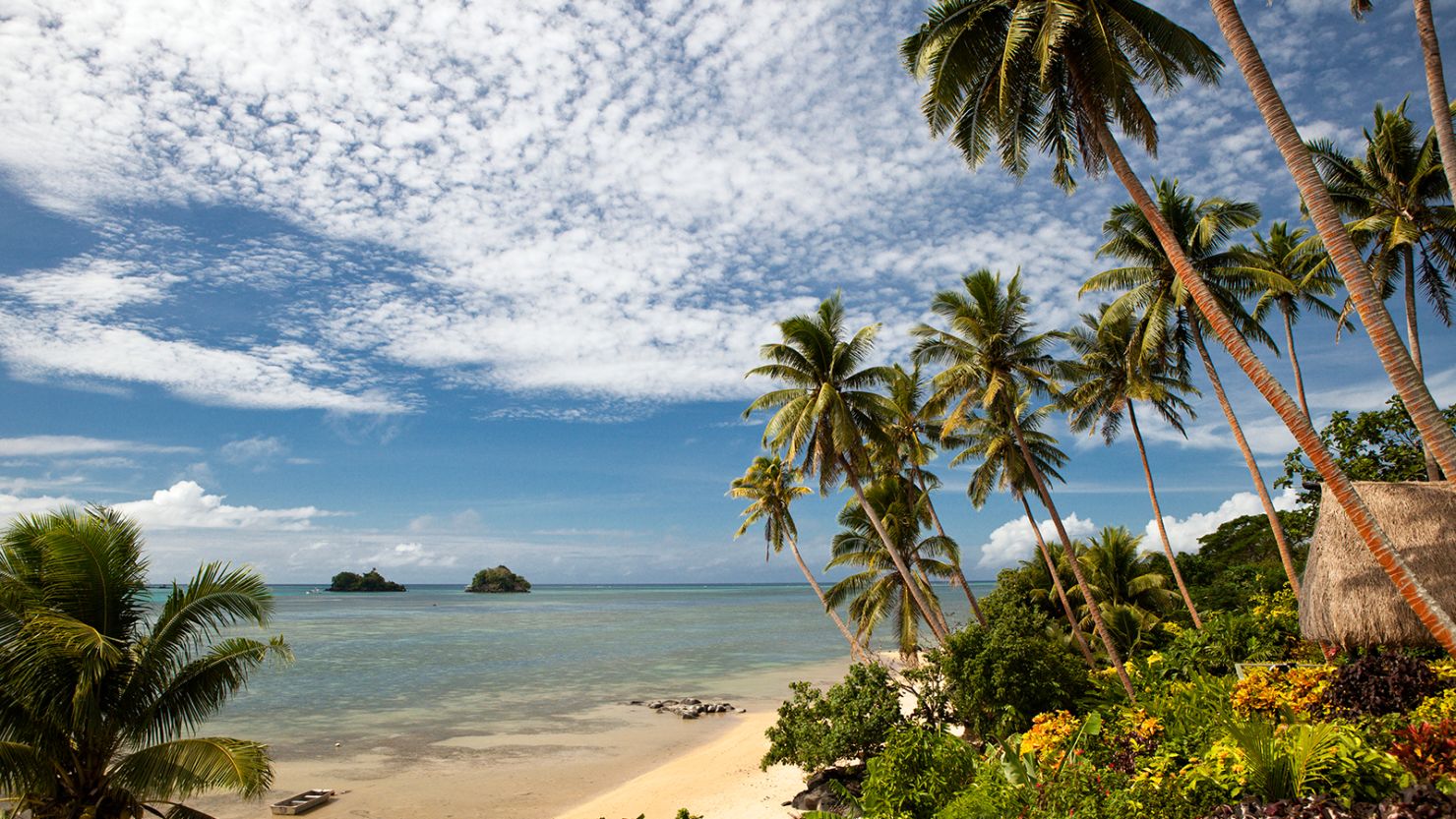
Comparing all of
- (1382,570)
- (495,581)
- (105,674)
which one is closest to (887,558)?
(1382,570)

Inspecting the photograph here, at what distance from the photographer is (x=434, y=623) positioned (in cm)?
7188

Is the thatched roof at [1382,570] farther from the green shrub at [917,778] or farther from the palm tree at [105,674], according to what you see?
the palm tree at [105,674]

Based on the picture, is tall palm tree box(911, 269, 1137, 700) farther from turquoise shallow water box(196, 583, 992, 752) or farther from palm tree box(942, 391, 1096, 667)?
turquoise shallow water box(196, 583, 992, 752)

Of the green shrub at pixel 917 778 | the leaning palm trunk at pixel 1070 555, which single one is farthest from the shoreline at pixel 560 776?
the leaning palm trunk at pixel 1070 555

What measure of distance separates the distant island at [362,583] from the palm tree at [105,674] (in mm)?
180783

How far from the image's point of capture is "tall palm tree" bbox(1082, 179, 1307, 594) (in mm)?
16781

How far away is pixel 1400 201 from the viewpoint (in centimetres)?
1584

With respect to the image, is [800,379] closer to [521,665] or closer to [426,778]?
[426,778]

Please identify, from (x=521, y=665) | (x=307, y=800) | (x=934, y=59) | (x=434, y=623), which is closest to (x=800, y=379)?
(x=934, y=59)

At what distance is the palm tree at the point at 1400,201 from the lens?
15414mm

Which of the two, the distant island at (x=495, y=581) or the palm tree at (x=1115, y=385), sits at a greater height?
the palm tree at (x=1115, y=385)

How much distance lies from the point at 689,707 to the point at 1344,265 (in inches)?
945

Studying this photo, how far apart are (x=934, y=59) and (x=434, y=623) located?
241ft

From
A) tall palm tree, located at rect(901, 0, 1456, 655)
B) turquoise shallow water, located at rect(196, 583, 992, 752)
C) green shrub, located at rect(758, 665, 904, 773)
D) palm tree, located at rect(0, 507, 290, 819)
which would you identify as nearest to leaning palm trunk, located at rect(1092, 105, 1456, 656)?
tall palm tree, located at rect(901, 0, 1456, 655)
